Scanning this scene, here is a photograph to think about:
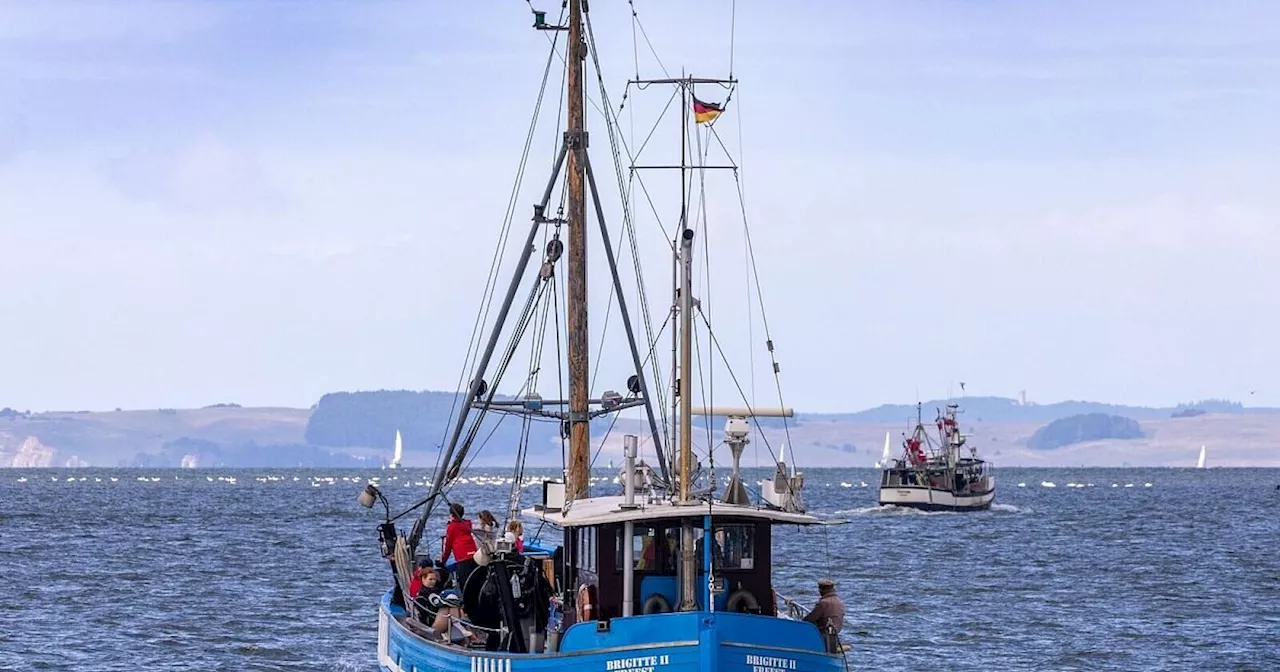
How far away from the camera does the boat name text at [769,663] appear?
1180 inches

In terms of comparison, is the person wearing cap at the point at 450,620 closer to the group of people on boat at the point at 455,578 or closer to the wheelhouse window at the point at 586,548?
the group of people on boat at the point at 455,578

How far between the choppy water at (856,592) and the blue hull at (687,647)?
18.5 m

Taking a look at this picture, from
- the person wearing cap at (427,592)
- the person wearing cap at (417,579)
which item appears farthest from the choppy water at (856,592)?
the person wearing cap at (427,592)

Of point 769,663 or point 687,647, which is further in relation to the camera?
point 769,663

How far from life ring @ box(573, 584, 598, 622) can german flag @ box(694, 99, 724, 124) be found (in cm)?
976

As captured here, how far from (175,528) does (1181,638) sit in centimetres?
7943

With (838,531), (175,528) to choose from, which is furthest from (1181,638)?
(175,528)

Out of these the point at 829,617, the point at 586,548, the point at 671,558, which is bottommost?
the point at 829,617

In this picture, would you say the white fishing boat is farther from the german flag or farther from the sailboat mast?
the german flag

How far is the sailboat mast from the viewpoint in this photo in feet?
137

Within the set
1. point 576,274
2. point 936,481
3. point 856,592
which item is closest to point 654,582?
point 576,274

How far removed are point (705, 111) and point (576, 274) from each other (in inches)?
241

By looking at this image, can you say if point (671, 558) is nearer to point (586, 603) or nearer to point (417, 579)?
point (586, 603)

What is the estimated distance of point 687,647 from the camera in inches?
1166
